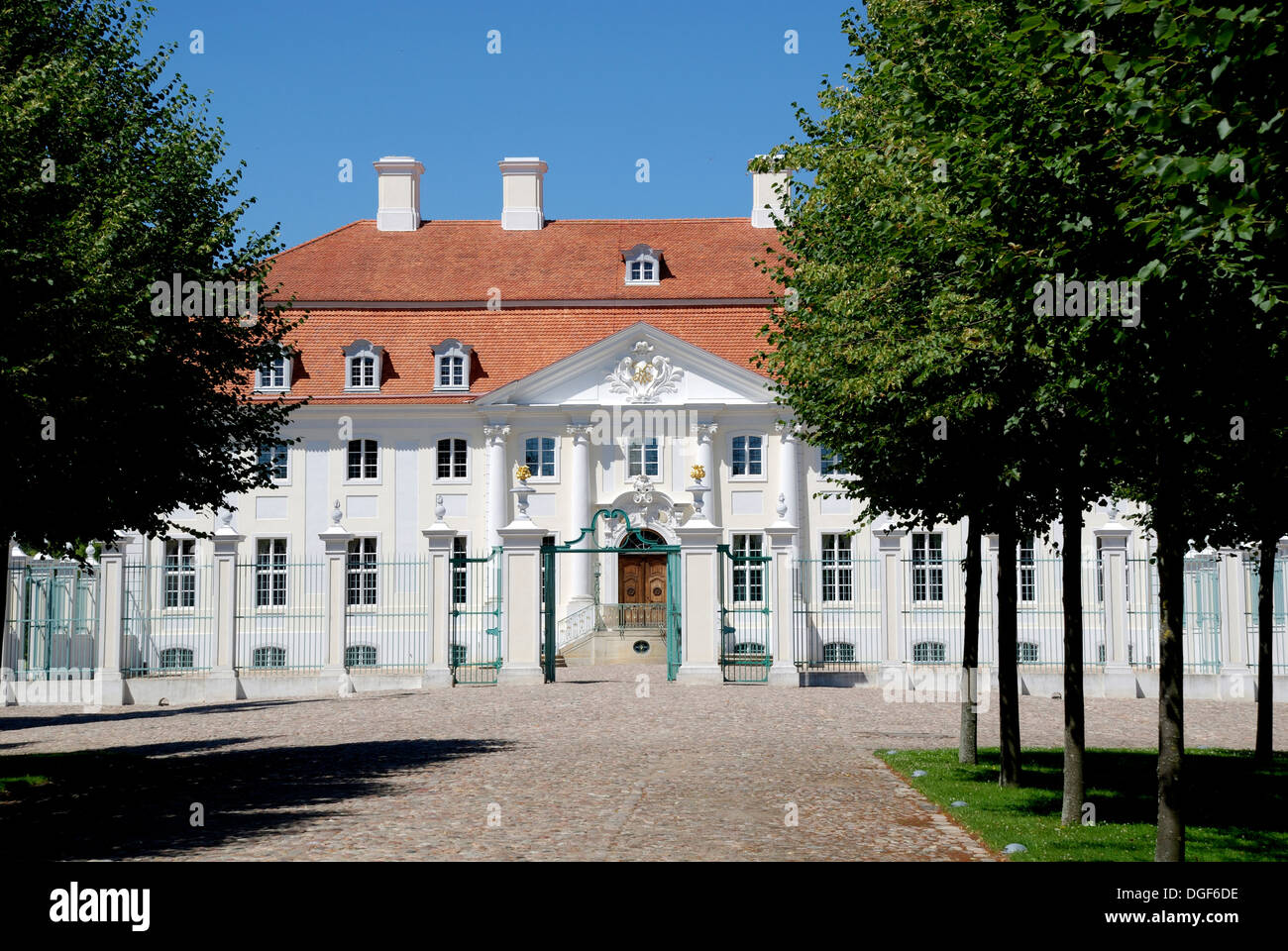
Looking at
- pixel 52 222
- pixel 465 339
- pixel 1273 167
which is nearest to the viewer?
pixel 1273 167

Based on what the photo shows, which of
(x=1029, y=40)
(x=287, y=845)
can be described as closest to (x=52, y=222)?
(x=287, y=845)

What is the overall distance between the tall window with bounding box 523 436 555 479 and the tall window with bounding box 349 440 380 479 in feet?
14.7

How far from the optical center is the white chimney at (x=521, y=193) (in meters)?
45.8

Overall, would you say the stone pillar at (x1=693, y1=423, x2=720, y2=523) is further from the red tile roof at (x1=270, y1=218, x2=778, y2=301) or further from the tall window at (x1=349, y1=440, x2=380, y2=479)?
the tall window at (x1=349, y1=440, x2=380, y2=479)

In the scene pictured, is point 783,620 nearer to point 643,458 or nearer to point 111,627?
point 111,627

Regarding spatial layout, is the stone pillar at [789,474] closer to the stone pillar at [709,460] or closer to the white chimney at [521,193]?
the stone pillar at [709,460]

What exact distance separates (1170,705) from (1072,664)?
9.44ft

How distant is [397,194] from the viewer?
151ft

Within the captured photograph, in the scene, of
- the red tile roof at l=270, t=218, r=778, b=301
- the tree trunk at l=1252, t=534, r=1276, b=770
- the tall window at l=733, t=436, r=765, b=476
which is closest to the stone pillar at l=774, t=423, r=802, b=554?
the tall window at l=733, t=436, r=765, b=476

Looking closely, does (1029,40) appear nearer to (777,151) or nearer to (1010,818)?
(1010,818)

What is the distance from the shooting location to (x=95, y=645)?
87.7 ft

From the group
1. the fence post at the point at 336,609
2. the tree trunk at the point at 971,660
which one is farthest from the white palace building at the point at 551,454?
the tree trunk at the point at 971,660

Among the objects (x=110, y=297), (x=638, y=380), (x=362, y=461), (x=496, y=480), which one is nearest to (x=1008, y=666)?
(x=110, y=297)

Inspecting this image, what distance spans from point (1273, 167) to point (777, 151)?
9910 millimetres
